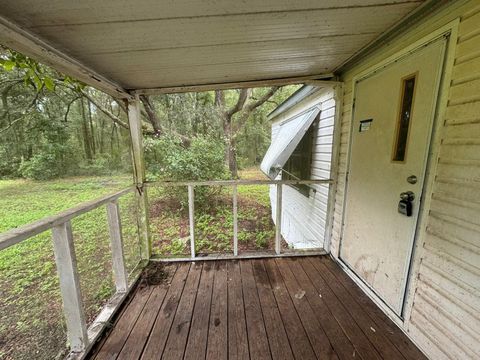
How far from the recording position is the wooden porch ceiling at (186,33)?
1.10 metres

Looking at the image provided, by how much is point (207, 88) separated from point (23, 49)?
5.10 ft

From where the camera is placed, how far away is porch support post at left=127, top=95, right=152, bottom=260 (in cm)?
244

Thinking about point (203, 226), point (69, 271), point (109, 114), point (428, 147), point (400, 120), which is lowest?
point (203, 226)

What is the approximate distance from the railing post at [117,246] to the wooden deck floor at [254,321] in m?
0.21

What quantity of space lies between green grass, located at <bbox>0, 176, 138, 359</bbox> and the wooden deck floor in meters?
0.36

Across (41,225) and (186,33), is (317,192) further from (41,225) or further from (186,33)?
(41,225)

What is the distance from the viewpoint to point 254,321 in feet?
5.63

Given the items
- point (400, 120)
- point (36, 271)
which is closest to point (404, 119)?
point (400, 120)

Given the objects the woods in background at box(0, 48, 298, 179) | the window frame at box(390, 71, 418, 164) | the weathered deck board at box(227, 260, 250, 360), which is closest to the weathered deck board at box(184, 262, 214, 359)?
the weathered deck board at box(227, 260, 250, 360)

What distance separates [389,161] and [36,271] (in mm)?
2720

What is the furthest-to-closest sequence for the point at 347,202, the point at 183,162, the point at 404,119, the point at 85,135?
1. the point at 183,162
2. the point at 347,202
3. the point at 85,135
4. the point at 404,119

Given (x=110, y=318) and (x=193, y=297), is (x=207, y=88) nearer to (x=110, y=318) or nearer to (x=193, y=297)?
(x=193, y=297)

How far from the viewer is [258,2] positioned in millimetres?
1104

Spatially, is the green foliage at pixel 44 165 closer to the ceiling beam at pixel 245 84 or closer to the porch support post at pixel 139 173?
the porch support post at pixel 139 173
